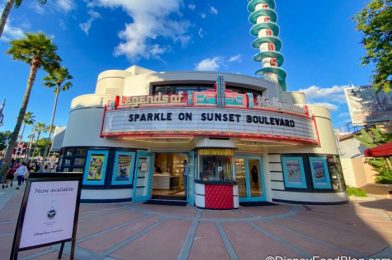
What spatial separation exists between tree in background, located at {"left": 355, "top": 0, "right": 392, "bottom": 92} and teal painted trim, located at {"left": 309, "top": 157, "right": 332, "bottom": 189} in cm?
545

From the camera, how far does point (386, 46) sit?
31.6 feet

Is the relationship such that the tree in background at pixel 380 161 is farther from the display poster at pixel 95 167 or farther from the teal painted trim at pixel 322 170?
the display poster at pixel 95 167

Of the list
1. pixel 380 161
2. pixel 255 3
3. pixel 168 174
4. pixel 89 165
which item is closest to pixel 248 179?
pixel 168 174

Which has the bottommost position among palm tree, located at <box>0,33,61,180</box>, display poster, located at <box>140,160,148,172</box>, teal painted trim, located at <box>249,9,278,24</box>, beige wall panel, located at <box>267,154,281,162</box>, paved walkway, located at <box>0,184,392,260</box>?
paved walkway, located at <box>0,184,392,260</box>

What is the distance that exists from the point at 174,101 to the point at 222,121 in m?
2.60

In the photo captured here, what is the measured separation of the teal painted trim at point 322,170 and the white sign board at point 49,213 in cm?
1149

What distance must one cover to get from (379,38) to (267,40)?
59.6ft

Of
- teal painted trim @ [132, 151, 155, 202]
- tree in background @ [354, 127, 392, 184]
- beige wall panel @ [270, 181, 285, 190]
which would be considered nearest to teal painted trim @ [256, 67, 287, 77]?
tree in background @ [354, 127, 392, 184]

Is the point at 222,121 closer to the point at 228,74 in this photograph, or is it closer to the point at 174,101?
the point at 174,101

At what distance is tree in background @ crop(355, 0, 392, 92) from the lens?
31.4 feet

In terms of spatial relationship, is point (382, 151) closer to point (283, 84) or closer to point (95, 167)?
point (95, 167)

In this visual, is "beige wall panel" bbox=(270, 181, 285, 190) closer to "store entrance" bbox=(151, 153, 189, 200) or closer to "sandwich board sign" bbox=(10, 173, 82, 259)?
"store entrance" bbox=(151, 153, 189, 200)

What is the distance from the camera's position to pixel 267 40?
2648cm

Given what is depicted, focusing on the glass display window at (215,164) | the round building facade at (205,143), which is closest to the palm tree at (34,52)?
the round building facade at (205,143)
